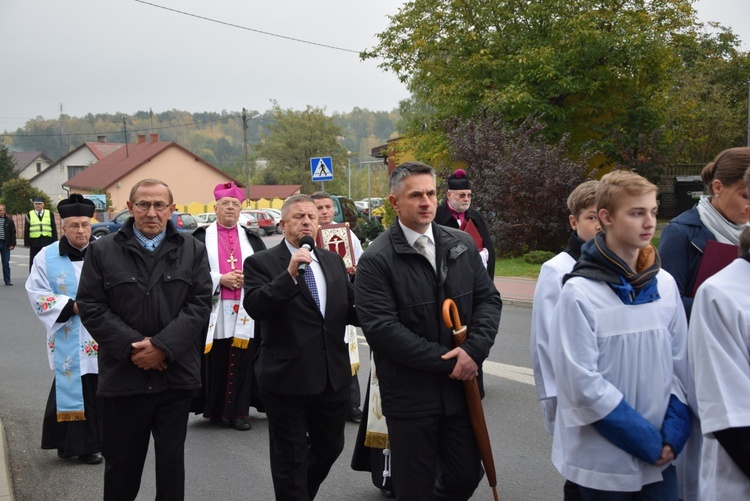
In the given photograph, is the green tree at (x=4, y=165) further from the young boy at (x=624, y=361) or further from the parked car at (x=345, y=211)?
the young boy at (x=624, y=361)

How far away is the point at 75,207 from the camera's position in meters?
5.99

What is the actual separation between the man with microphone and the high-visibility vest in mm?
16536

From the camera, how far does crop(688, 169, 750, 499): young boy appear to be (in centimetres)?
266

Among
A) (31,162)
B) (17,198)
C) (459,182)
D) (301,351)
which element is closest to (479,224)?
(459,182)

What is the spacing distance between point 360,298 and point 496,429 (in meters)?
3.36

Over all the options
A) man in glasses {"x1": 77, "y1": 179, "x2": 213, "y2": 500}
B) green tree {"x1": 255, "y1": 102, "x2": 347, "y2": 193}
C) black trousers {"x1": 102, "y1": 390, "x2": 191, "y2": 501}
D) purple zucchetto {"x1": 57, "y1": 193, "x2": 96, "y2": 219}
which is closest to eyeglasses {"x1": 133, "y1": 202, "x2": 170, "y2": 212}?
man in glasses {"x1": 77, "y1": 179, "x2": 213, "y2": 500}

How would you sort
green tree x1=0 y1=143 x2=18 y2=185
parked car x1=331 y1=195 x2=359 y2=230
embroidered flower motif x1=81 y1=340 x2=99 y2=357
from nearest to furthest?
1. embroidered flower motif x1=81 y1=340 x2=99 y2=357
2. parked car x1=331 y1=195 x2=359 y2=230
3. green tree x1=0 y1=143 x2=18 y2=185

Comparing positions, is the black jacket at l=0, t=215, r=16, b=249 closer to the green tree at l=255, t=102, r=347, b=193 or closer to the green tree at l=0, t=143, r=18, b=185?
the green tree at l=0, t=143, r=18, b=185

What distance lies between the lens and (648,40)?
26.1m

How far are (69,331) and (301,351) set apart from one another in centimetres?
259

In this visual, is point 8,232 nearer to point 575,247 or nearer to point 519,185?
point 519,185

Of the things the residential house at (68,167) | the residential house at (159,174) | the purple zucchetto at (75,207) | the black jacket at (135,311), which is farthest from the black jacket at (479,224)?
the residential house at (68,167)

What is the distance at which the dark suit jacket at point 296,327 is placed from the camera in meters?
4.46

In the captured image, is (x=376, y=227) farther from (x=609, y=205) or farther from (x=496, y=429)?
(x=609, y=205)
